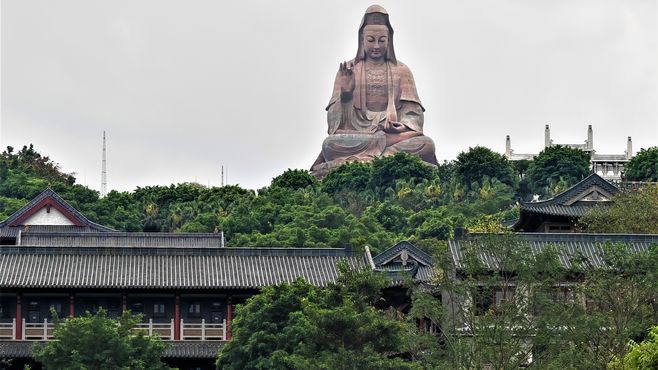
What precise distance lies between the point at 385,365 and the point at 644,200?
22.1 m

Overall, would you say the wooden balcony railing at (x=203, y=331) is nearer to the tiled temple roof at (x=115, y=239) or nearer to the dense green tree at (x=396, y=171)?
the tiled temple roof at (x=115, y=239)

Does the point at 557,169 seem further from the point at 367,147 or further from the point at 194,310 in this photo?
the point at 194,310

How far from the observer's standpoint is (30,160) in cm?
10388

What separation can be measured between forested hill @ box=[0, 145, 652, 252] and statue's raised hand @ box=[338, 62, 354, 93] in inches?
536

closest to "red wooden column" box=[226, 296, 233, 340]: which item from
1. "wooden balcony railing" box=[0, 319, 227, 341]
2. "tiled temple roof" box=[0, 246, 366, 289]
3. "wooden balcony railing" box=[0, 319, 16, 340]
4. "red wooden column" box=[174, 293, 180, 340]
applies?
"wooden balcony railing" box=[0, 319, 227, 341]

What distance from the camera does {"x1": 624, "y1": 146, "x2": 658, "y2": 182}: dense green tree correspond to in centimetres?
9550

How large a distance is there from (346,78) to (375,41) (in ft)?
11.0

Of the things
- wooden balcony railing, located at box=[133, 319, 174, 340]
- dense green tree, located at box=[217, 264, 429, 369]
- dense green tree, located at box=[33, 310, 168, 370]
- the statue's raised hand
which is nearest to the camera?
dense green tree, located at box=[217, 264, 429, 369]

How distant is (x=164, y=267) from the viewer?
56.9m

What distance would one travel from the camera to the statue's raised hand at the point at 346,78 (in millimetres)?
124125

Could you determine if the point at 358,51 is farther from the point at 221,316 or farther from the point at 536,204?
the point at 221,316

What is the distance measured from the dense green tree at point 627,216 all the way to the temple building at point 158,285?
372 inches

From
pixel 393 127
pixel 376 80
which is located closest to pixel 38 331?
pixel 393 127

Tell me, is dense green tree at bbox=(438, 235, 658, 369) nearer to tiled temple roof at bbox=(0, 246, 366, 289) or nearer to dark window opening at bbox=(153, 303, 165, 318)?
tiled temple roof at bbox=(0, 246, 366, 289)
